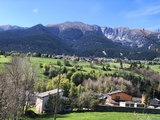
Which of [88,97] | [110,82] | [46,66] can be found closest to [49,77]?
[46,66]

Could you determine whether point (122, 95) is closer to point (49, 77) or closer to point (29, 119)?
point (49, 77)

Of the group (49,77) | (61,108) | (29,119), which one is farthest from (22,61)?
(49,77)

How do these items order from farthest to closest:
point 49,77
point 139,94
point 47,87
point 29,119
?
point 139,94
point 49,77
point 47,87
point 29,119

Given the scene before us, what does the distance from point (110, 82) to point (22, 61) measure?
64.8m

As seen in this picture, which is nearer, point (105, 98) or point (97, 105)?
point (97, 105)

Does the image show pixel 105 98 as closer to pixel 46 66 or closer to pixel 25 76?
pixel 46 66

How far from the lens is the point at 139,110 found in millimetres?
66625

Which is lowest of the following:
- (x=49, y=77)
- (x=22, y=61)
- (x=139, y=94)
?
(x=139, y=94)

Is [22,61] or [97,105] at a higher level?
[22,61]

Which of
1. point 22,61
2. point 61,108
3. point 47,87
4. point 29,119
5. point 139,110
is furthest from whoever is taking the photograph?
point 47,87

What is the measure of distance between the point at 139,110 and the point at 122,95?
26.8 meters

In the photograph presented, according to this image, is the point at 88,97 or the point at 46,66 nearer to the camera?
the point at 88,97

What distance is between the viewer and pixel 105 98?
8894cm

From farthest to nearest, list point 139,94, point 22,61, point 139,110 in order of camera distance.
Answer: point 139,94, point 139,110, point 22,61
